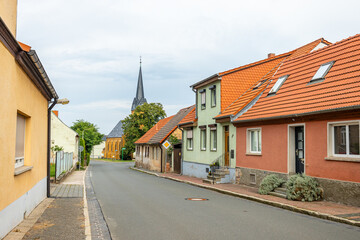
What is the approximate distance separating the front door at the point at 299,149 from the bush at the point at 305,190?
179cm

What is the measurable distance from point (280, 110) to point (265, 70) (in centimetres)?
946

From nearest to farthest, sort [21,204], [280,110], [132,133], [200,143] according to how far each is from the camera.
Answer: [21,204], [280,110], [200,143], [132,133]

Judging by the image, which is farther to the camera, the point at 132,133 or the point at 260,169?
the point at 132,133

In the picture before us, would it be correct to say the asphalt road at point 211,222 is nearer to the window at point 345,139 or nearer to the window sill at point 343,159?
the window sill at point 343,159

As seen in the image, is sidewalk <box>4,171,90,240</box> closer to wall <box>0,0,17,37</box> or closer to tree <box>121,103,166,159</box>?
wall <box>0,0,17,37</box>

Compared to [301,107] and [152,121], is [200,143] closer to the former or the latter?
[301,107]

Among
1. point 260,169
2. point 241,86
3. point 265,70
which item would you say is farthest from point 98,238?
point 265,70

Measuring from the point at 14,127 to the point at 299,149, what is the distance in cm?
1143

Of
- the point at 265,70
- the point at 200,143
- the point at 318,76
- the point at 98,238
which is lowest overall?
the point at 98,238

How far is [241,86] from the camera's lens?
943 inches

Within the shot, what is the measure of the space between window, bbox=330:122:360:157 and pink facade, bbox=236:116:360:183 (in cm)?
21

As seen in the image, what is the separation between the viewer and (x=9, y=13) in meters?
7.66

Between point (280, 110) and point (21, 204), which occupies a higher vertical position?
point (280, 110)

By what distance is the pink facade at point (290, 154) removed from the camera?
12.4 metres
